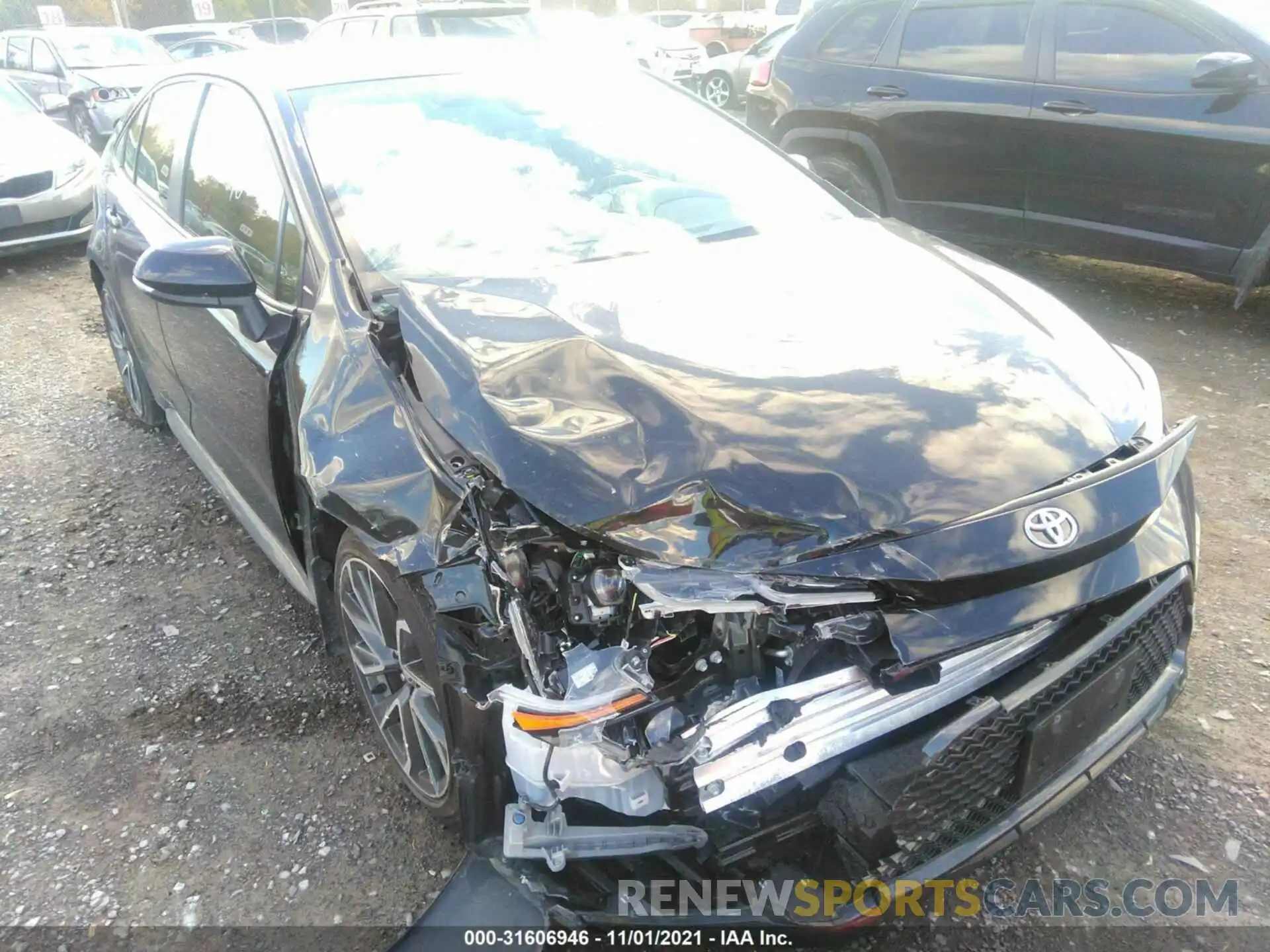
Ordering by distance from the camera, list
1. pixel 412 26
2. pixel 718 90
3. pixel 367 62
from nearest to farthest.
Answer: pixel 367 62, pixel 412 26, pixel 718 90

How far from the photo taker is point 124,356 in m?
4.54

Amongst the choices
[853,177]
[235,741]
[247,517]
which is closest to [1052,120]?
[853,177]

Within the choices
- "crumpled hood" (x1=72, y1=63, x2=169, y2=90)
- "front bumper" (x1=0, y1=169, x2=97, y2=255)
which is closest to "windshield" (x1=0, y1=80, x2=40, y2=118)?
"front bumper" (x1=0, y1=169, x2=97, y2=255)

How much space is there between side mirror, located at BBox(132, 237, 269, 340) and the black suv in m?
4.51

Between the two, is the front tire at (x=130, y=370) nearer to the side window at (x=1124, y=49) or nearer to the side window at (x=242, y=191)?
the side window at (x=242, y=191)

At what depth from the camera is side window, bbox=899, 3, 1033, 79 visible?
539 centimetres

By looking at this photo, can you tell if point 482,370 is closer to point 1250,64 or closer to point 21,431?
point 21,431

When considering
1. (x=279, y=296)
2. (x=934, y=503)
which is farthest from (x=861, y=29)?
(x=934, y=503)

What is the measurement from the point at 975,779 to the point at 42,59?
565 inches

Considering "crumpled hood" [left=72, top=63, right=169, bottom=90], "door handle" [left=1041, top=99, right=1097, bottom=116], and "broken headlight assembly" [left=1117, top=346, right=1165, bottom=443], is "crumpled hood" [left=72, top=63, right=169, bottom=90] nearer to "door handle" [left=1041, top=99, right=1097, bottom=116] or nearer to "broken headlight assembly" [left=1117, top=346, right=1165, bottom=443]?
"door handle" [left=1041, top=99, right=1097, bottom=116]

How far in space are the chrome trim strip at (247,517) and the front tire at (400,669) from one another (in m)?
0.26

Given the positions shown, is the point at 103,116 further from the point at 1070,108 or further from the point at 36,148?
the point at 1070,108

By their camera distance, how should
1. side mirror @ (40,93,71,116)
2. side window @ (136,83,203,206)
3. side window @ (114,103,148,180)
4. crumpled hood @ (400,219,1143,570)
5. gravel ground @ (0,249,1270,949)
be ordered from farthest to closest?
side mirror @ (40,93,71,116) → side window @ (114,103,148,180) → side window @ (136,83,203,206) → gravel ground @ (0,249,1270,949) → crumpled hood @ (400,219,1143,570)

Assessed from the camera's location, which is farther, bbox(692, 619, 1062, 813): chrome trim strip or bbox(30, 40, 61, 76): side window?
bbox(30, 40, 61, 76): side window
